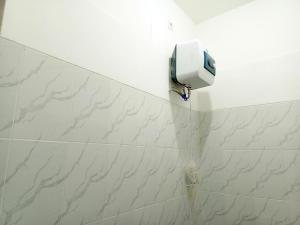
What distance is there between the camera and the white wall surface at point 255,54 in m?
1.59

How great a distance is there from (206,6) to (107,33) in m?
1.08

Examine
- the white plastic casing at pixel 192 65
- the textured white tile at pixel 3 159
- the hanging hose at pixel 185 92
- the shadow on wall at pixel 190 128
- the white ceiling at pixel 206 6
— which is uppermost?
the white ceiling at pixel 206 6

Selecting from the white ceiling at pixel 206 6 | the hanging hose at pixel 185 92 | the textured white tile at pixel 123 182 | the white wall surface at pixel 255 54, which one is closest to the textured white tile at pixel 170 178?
the textured white tile at pixel 123 182

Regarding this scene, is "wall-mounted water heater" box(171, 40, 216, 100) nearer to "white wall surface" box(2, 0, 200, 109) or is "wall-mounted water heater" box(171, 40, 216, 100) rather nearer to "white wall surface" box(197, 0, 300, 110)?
"white wall surface" box(2, 0, 200, 109)

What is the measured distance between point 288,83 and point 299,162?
0.53 metres

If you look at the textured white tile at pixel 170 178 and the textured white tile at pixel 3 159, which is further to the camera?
the textured white tile at pixel 170 178

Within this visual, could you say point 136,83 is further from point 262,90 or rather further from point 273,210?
point 273,210

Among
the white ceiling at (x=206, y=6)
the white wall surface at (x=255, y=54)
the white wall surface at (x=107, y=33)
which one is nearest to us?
the white wall surface at (x=107, y=33)

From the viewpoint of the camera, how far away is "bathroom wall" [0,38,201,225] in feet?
2.50

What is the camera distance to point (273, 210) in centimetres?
148

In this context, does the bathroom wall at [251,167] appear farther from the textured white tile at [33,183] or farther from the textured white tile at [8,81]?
the textured white tile at [8,81]

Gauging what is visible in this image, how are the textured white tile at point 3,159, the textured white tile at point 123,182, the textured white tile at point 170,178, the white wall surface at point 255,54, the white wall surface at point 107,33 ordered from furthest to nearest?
1. the white wall surface at point 255,54
2. the textured white tile at point 170,178
3. the textured white tile at point 123,182
4. the white wall surface at point 107,33
5. the textured white tile at point 3,159

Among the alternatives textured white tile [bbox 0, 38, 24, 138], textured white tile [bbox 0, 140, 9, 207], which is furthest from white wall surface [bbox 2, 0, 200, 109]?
textured white tile [bbox 0, 140, 9, 207]

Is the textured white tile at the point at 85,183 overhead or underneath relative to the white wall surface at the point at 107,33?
underneath
